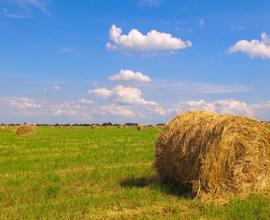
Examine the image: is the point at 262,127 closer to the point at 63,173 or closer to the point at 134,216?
the point at 134,216

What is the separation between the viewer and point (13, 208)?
1045cm

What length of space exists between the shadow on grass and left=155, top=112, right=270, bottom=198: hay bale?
187 millimetres

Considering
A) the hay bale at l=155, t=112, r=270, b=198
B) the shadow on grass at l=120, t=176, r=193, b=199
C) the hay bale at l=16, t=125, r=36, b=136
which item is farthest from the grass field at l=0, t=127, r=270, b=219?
the hay bale at l=16, t=125, r=36, b=136

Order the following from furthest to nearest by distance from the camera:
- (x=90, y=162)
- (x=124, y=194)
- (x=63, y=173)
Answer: (x=90, y=162) → (x=63, y=173) → (x=124, y=194)

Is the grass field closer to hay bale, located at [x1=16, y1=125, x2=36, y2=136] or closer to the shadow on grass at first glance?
the shadow on grass

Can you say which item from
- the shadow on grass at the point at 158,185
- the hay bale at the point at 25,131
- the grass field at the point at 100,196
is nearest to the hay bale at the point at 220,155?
the shadow on grass at the point at 158,185

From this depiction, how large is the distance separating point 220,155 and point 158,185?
214 centimetres

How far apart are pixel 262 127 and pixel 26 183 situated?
21.9 ft

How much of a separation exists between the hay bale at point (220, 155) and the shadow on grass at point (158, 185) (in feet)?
0.61

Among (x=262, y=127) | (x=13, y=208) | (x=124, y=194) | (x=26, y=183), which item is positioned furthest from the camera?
(x=26, y=183)

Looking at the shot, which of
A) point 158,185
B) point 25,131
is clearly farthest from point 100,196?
point 25,131

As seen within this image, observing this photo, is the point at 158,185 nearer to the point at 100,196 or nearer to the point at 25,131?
the point at 100,196

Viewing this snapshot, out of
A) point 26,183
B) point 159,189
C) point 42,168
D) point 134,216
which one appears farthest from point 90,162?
point 134,216

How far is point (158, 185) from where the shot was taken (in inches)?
510
